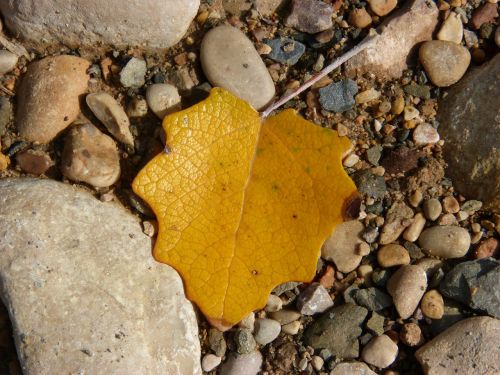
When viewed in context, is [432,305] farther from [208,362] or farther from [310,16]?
[310,16]

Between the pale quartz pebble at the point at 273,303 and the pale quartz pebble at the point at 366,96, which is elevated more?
the pale quartz pebble at the point at 366,96

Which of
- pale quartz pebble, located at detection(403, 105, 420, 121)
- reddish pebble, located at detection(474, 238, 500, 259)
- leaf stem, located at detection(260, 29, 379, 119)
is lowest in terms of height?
reddish pebble, located at detection(474, 238, 500, 259)

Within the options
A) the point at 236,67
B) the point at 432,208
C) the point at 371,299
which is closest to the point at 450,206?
the point at 432,208

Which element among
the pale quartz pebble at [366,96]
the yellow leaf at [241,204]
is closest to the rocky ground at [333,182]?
the pale quartz pebble at [366,96]

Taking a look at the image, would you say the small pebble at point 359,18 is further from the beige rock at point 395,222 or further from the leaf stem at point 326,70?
the beige rock at point 395,222

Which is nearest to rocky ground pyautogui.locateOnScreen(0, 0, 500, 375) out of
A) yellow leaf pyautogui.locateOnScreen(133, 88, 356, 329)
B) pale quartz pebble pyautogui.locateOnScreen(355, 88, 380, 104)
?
pale quartz pebble pyautogui.locateOnScreen(355, 88, 380, 104)

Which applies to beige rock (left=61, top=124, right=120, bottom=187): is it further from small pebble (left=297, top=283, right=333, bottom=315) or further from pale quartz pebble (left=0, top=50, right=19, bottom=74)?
small pebble (left=297, top=283, right=333, bottom=315)
